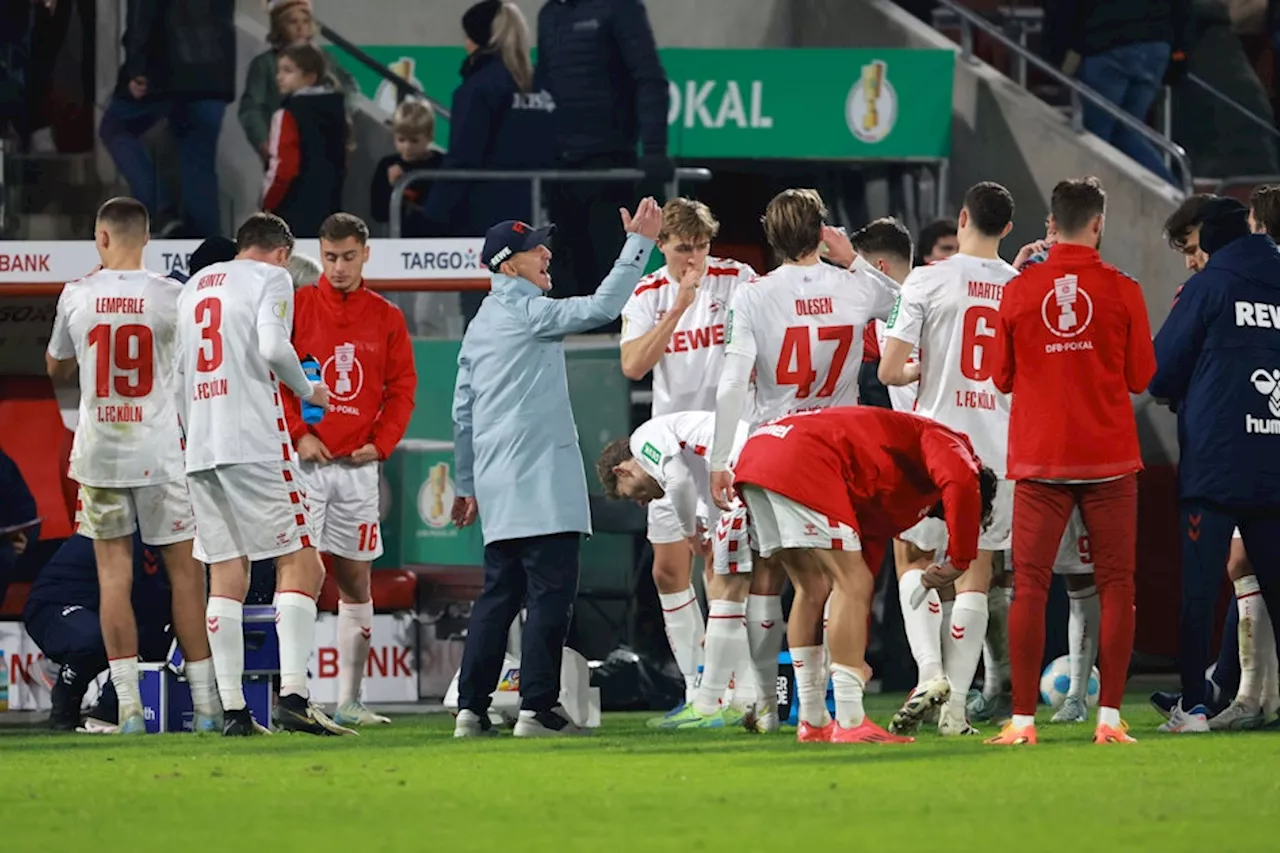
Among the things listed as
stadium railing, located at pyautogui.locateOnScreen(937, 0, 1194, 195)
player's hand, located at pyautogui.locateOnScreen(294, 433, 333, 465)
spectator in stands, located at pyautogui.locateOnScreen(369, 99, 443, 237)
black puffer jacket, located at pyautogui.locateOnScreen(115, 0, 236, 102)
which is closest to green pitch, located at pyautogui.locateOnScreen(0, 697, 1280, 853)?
player's hand, located at pyautogui.locateOnScreen(294, 433, 333, 465)

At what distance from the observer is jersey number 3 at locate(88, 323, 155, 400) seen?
1047cm

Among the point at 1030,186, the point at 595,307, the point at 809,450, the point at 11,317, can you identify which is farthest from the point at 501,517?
the point at 1030,186

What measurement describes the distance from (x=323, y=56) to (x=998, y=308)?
6172 mm

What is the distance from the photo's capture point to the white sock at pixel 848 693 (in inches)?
335

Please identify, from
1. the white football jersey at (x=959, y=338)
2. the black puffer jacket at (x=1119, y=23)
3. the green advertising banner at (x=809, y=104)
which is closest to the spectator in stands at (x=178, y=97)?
the green advertising banner at (x=809, y=104)

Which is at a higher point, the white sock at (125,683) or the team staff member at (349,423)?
the team staff member at (349,423)

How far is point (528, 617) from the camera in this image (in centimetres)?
955

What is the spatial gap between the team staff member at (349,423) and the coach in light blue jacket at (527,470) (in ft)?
4.01

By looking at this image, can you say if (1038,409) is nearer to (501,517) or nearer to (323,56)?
(501,517)

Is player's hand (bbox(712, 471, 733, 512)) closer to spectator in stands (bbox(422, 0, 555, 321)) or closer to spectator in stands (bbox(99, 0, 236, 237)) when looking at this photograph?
spectator in stands (bbox(422, 0, 555, 321))

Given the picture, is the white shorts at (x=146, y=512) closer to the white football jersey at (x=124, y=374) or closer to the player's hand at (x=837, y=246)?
the white football jersey at (x=124, y=374)

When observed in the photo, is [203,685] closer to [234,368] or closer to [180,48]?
[234,368]

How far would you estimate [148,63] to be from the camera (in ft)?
46.4

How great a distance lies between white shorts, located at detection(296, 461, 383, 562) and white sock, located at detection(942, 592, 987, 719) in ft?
9.67
